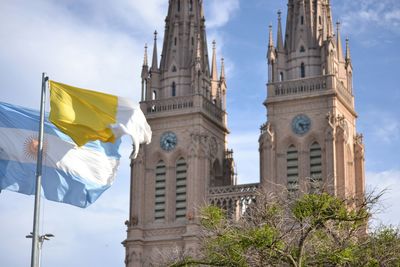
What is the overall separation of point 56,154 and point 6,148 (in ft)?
4.54

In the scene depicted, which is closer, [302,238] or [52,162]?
[52,162]

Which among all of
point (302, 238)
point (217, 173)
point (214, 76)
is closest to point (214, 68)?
point (214, 76)

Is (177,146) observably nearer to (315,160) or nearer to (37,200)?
(315,160)

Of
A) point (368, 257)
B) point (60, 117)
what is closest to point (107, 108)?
point (60, 117)

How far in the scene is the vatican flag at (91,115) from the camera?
24.8 m

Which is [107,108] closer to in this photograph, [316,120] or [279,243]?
[279,243]

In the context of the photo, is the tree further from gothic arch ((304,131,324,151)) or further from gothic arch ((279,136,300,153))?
gothic arch ((279,136,300,153))

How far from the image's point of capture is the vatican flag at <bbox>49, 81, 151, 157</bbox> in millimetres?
24828

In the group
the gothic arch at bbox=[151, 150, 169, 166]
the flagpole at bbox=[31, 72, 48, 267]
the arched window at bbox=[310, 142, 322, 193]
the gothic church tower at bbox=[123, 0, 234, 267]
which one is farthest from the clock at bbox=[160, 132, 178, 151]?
the flagpole at bbox=[31, 72, 48, 267]

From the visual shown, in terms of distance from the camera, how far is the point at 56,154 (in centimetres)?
2558

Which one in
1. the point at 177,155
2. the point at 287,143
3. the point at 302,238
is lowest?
the point at 302,238

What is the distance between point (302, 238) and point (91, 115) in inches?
285

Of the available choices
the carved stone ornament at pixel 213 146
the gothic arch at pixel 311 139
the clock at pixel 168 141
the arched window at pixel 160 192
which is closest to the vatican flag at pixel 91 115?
the gothic arch at pixel 311 139

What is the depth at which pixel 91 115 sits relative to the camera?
25.0m
